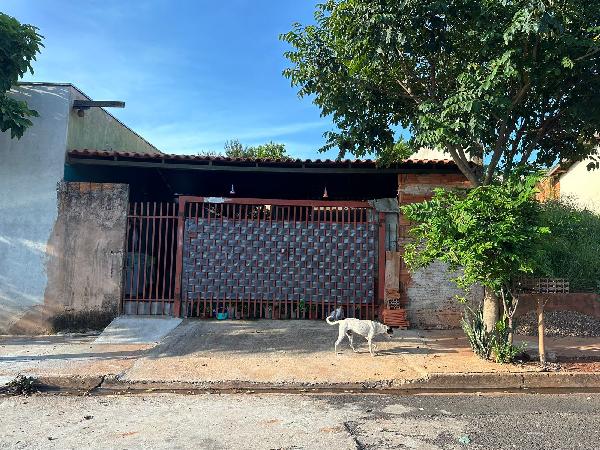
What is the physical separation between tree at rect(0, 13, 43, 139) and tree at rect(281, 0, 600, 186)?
4452 millimetres

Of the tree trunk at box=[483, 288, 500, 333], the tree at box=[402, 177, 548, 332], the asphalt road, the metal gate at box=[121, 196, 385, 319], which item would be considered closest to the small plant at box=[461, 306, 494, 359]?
the tree trunk at box=[483, 288, 500, 333]

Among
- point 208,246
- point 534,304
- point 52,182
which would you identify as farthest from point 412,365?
point 52,182

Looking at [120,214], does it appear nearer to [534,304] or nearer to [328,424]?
[328,424]

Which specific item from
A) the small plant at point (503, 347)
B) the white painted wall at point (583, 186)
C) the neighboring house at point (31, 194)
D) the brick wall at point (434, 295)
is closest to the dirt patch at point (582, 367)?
the small plant at point (503, 347)

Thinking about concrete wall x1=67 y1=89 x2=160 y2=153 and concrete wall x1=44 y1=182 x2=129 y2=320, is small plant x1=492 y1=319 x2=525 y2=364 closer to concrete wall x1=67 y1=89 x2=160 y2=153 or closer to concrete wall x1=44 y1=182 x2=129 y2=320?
concrete wall x1=44 y1=182 x2=129 y2=320

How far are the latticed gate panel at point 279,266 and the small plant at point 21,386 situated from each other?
12.1 feet

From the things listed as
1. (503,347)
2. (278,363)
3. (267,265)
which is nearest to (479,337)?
(503,347)

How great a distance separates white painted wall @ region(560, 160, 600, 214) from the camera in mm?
14055

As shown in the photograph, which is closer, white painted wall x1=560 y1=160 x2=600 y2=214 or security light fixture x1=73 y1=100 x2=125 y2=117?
security light fixture x1=73 y1=100 x2=125 y2=117

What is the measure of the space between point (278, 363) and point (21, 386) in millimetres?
3035

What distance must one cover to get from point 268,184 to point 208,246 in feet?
7.85

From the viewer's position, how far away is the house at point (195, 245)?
8.77 metres

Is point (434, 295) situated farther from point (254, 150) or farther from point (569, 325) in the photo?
point (254, 150)

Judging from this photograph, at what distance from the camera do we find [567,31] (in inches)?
244
